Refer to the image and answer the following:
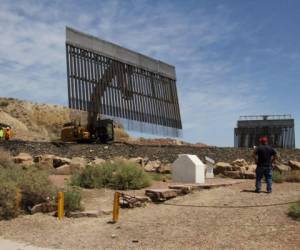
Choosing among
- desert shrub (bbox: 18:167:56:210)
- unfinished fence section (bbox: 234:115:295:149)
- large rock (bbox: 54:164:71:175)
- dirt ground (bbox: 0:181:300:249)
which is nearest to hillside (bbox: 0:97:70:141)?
unfinished fence section (bbox: 234:115:295:149)

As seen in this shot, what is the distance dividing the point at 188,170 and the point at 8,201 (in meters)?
7.64

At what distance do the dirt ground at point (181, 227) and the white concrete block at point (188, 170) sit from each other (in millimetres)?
3663

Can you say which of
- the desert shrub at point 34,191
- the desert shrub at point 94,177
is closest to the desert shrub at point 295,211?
the desert shrub at point 34,191

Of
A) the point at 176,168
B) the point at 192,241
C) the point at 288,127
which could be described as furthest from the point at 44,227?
the point at 288,127

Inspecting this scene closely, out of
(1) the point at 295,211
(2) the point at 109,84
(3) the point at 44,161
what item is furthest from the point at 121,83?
(1) the point at 295,211

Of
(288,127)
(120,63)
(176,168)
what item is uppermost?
(120,63)

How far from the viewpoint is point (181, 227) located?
12117mm

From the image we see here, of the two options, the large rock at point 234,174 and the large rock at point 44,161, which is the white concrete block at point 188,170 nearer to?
the large rock at point 234,174

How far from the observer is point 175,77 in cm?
5231

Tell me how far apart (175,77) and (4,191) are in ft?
128

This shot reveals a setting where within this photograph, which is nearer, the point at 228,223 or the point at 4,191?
the point at 228,223

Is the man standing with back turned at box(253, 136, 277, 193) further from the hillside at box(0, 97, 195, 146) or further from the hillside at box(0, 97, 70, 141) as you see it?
the hillside at box(0, 97, 70, 141)

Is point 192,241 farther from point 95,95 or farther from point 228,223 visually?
point 95,95

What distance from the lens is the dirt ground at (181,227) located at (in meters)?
10.8
